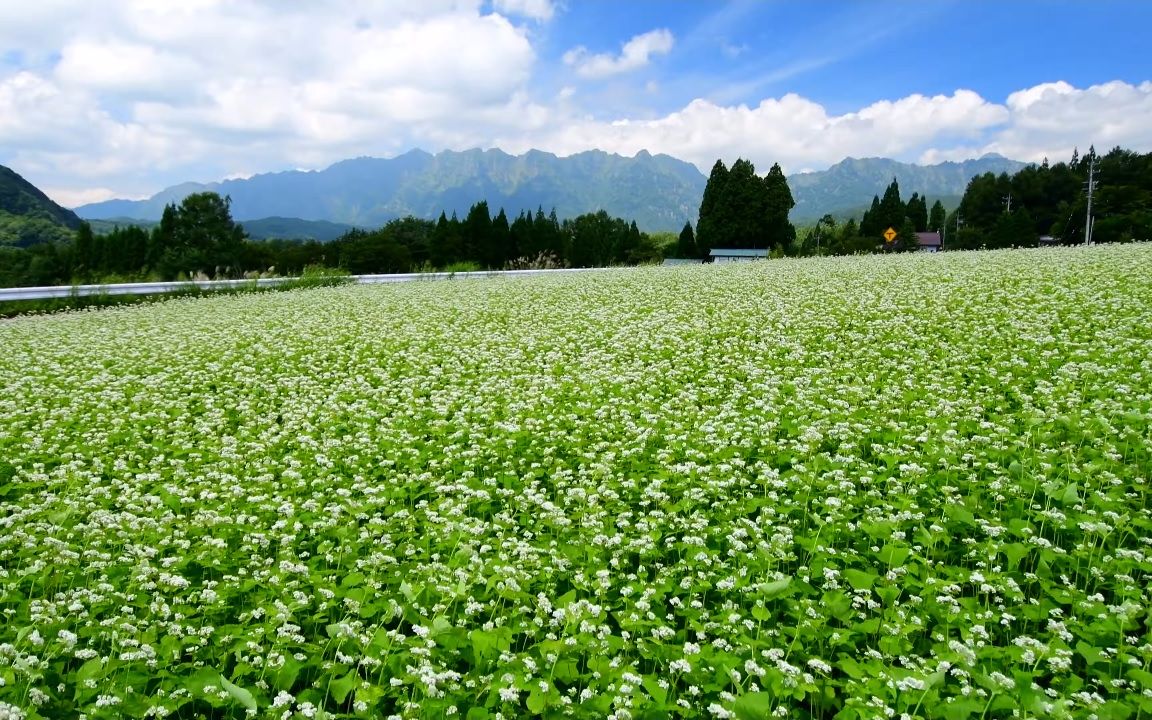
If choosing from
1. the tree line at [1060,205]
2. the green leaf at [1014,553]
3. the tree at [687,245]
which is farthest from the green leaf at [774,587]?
the tree at [687,245]

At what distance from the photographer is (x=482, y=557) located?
5.31 meters

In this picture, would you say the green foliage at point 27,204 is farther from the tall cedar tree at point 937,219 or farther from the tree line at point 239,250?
the tall cedar tree at point 937,219

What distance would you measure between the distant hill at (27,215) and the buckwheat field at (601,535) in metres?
131

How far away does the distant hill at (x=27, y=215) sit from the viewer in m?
112

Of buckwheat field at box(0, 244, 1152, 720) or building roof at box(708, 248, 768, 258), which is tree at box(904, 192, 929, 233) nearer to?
building roof at box(708, 248, 768, 258)

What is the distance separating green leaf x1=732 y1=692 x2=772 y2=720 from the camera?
3244 millimetres

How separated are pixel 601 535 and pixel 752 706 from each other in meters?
2.14

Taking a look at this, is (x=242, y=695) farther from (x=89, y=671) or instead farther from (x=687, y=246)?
(x=687, y=246)

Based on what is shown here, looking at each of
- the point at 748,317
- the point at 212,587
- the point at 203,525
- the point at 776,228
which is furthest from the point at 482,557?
the point at 776,228

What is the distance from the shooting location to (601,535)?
5.26 metres

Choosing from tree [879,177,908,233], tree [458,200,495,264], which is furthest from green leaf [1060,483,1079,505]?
tree [879,177,908,233]

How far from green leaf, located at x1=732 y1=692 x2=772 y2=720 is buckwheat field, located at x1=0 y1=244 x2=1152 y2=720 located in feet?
0.06

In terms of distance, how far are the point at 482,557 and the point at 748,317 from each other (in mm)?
11240

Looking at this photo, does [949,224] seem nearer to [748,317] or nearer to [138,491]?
[748,317]
